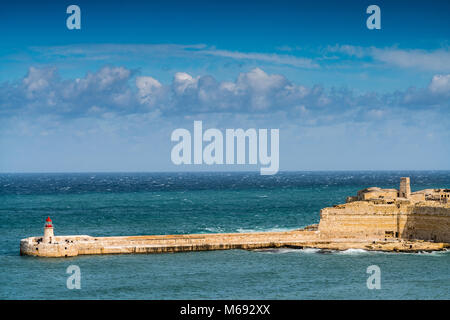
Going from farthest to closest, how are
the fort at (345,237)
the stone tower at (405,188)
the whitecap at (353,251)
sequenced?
the stone tower at (405,188), the whitecap at (353,251), the fort at (345,237)

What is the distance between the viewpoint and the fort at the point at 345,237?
181 ft

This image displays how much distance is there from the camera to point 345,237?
58.7 meters

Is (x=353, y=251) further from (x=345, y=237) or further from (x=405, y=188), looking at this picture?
(x=405, y=188)

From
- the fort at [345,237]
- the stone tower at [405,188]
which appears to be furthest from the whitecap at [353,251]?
the stone tower at [405,188]

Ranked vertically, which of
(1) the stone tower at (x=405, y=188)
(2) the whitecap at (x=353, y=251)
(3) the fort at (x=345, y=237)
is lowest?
→ (2) the whitecap at (x=353, y=251)

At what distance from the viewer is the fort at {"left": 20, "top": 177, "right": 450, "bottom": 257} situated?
55.0 metres

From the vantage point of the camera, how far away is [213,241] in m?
56.9

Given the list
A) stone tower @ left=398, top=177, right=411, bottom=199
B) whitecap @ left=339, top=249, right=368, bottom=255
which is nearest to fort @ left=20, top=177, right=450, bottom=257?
whitecap @ left=339, top=249, right=368, bottom=255

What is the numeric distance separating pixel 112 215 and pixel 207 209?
661 inches

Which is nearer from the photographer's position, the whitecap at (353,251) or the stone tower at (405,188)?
the whitecap at (353,251)

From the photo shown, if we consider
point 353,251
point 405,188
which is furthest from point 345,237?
point 405,188

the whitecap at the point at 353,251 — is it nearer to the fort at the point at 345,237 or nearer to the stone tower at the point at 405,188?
the fort at the point at 345,237
